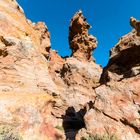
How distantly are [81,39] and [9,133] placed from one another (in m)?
35.6

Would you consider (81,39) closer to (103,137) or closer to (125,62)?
(125,62)

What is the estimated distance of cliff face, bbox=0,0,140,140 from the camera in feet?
62.0

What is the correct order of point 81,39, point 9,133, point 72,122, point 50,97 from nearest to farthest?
point 9,133
point 50,97
point 72,122
point 81,39

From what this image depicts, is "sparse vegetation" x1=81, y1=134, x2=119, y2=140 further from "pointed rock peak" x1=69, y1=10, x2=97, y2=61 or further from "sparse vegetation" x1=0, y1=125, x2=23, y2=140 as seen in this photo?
"pointed rock peak" x1=69, y1=10, x2=97, y2=61

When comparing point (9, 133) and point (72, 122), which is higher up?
point (72, 122)

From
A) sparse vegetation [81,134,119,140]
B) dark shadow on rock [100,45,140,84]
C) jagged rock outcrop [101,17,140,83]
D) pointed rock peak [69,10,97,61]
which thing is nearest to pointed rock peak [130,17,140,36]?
jagged rock outcrop [101,17,140,83]

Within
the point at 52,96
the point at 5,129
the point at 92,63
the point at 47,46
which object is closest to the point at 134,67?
the point at 52,96

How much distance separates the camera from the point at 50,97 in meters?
24.4

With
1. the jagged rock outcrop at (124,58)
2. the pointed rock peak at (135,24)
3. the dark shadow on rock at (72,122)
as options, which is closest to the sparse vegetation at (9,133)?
the dark shadow on rock at (72,122)

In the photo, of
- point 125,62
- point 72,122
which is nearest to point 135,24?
point 125,62

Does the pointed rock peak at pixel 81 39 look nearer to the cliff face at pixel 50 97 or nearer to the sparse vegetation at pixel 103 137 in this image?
the cliff face at pixel 50 97

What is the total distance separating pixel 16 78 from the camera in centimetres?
2328

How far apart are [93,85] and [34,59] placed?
2099cm

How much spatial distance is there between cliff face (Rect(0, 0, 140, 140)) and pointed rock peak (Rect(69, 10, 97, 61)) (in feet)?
66.9
